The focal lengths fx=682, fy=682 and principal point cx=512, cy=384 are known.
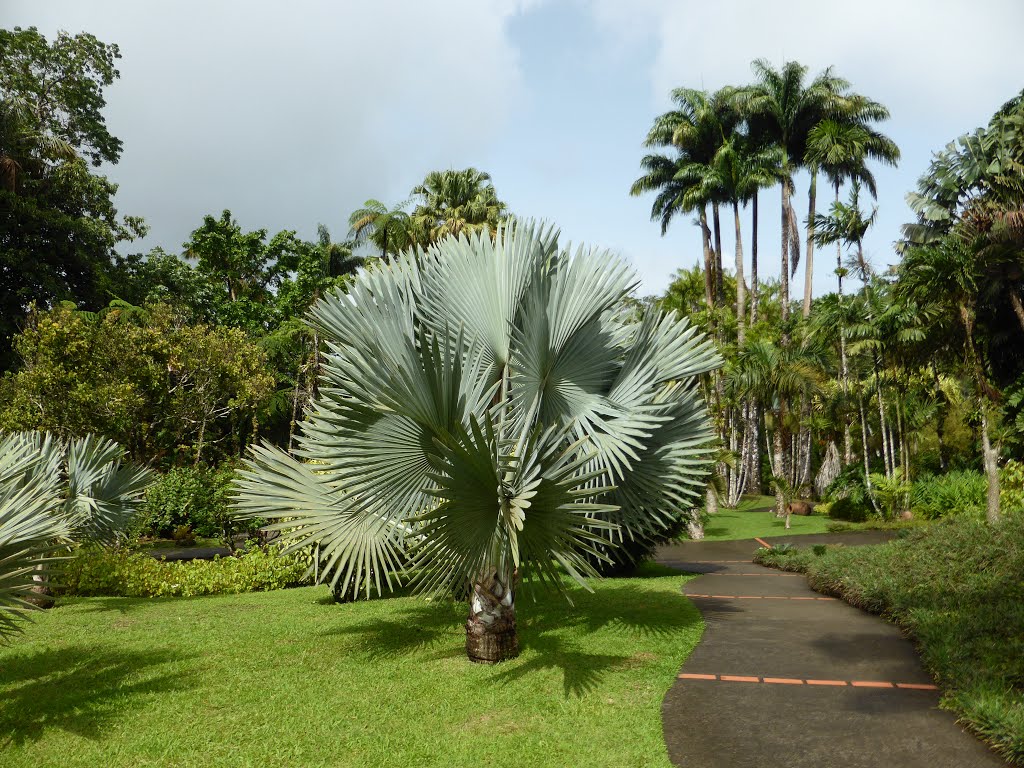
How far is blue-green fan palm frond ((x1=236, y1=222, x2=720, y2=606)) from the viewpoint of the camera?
5.29 meters

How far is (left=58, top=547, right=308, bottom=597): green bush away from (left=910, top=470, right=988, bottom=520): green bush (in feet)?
53.7

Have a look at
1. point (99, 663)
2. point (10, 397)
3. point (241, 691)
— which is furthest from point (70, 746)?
point (10, 397)

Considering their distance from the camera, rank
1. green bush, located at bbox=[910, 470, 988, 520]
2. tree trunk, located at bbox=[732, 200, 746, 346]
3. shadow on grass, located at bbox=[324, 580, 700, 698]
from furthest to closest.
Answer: tree trunk, located at bbox=[732, 200, 746, 346] → green bush, located at bbox=[910, 470, 988, 520] → shadow on grass, located at bbox=[324, 580, 700, 698]

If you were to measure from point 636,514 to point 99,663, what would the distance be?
579 cm

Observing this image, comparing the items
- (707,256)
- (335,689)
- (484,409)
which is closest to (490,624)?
(335,689)

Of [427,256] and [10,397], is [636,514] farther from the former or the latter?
[10,397]

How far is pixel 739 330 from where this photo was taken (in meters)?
28.6

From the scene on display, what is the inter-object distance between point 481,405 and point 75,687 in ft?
14.5

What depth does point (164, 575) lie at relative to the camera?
1111 centimetres

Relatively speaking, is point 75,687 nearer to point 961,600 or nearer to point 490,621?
point 490,621

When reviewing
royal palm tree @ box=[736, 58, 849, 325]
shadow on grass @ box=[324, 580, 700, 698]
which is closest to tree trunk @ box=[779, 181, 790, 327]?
royal palm tree @ box=[736, 58, 849, 325]

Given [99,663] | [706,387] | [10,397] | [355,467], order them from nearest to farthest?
[355,467], [99,663], [10,397], [706,387]

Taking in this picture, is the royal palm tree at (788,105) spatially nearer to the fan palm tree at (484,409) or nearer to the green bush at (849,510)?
the green bush at (849,510)

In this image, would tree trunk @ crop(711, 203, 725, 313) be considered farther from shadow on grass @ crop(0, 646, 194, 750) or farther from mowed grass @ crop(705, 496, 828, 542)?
shadow on grass @ crop(0, 646, 194, 750)
